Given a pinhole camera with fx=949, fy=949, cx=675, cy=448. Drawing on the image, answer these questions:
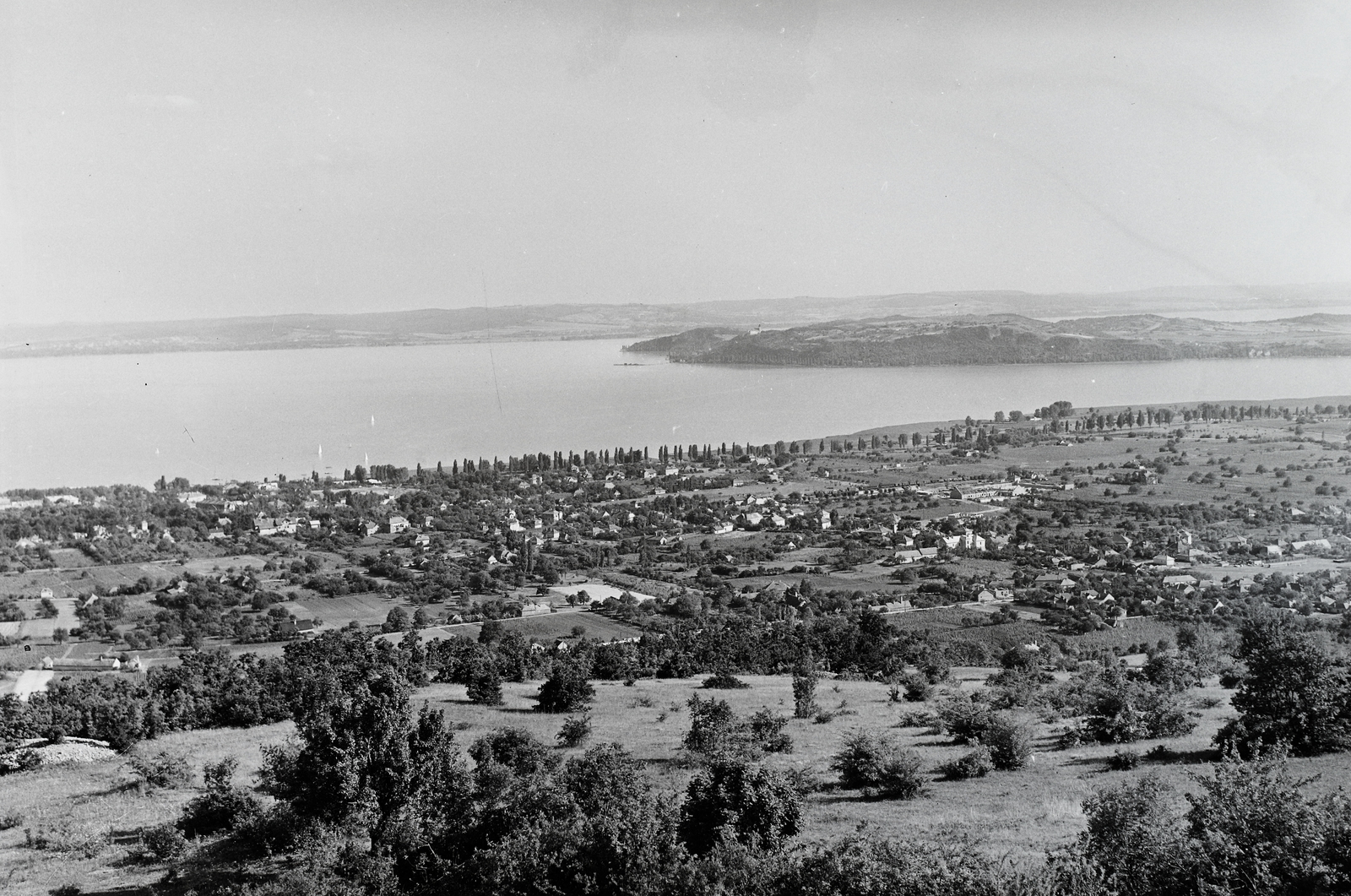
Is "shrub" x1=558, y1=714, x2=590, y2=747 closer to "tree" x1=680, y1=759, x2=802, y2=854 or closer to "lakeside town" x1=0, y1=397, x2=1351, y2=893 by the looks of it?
"lakeside town" x1=0, y1=397, x2=1351, y2=893

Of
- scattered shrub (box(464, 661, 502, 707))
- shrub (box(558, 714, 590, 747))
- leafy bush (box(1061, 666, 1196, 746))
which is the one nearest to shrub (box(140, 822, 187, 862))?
shrub (box(558, 714, 590, 747))

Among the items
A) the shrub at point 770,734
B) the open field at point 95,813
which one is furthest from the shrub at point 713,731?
the open field at point 95,813

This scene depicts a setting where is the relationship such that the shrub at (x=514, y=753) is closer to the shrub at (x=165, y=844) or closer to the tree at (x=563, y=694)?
the shrub at (x=165, y=844)

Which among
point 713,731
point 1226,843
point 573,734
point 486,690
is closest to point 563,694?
point 486,690

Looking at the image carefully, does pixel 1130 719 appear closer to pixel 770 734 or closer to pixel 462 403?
pixel 770 734

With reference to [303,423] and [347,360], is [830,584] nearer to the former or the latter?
[303,423]

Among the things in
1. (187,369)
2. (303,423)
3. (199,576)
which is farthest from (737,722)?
(187,369)

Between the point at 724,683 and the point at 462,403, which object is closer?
the point at 724,683
